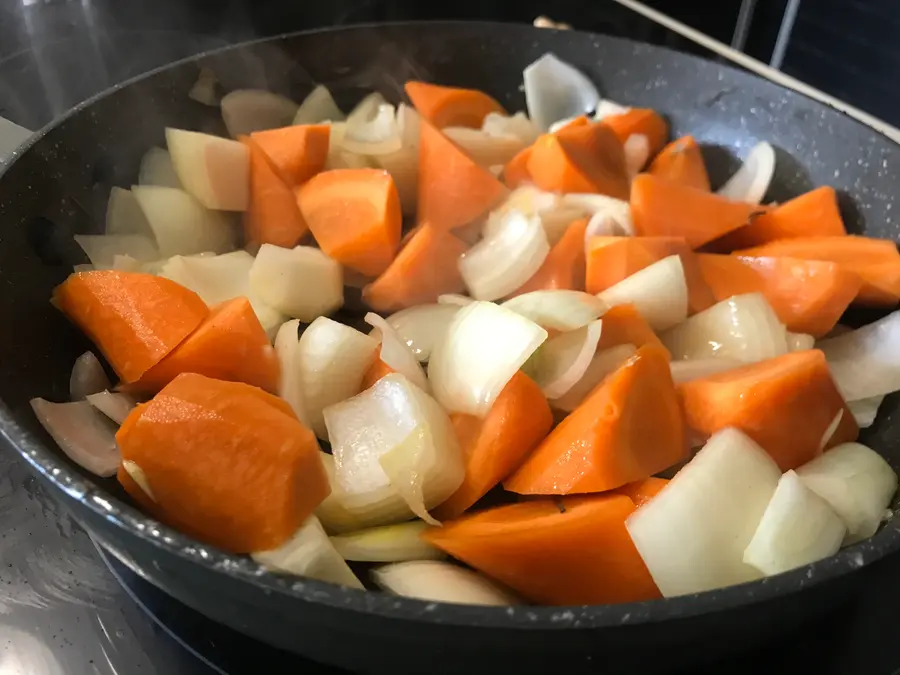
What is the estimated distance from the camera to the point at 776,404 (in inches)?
30.2

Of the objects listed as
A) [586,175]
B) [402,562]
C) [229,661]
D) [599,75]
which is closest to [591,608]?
[402,562]

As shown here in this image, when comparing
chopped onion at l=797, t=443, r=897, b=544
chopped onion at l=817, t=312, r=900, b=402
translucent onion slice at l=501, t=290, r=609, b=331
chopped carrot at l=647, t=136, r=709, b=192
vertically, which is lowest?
chopped onion at l=797, t=443, r=897, b=544

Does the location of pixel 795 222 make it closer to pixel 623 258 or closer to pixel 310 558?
pixel 623 258

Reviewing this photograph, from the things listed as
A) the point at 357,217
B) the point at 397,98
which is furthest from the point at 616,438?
the point at 397,98

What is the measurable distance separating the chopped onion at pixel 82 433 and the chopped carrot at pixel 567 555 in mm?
319

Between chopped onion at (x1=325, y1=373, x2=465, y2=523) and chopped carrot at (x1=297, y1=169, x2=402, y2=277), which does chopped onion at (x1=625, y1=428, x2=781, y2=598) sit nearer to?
chopped onion at (x1=325, y1=373, x2=465, y2=523)

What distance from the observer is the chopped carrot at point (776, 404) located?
2.51ft

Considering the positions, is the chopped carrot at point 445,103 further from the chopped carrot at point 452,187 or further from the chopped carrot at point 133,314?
the chopped carrot at point 133,314

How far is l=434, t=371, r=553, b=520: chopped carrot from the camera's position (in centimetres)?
75

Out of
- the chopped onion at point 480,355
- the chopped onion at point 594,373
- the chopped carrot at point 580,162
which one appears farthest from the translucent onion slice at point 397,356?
the chopped carrot at point 580,162

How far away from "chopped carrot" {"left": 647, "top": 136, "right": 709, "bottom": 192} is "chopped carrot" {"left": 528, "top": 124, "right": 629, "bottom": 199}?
0.19 ft

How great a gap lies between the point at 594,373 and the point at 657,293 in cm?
14

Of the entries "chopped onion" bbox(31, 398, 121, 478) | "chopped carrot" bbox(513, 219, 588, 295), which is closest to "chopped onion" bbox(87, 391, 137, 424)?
"chopped onion" bbox(31, 398, 121, 478)

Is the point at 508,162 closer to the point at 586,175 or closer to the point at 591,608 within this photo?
the point at 586,175
